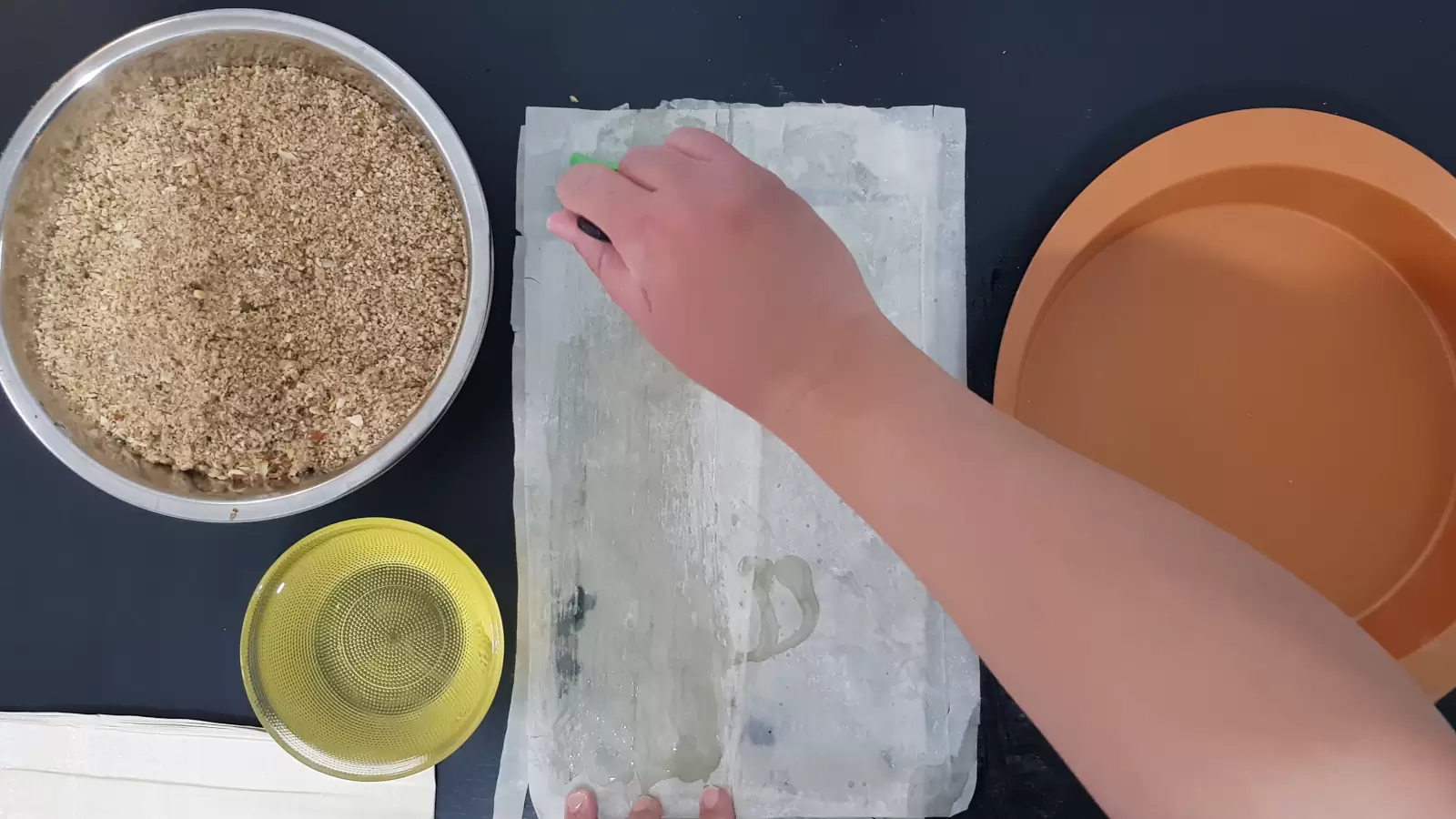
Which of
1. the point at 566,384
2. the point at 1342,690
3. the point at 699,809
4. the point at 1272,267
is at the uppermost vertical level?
the point at 1272,267

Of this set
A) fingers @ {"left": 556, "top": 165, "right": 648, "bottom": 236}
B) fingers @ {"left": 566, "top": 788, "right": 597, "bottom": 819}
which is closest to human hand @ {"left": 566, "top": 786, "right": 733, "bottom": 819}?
fingers @ {"left": 566, "top": 788, "right": 597, "bottom": 819}

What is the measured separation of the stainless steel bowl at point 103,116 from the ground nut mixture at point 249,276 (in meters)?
0.01

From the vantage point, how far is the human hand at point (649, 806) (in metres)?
0.57

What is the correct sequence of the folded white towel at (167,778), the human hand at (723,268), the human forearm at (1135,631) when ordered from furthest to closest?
1. the folded white towel at (167,778)
2. the human hand at (723,268)
3. the human forearm at (1135,631)

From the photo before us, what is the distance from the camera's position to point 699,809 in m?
0.58

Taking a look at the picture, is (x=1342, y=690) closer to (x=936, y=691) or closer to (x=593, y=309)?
(x=936, y=691)

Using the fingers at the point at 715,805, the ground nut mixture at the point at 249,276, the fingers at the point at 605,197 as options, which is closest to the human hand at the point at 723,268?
the fingers at the point at 605,197

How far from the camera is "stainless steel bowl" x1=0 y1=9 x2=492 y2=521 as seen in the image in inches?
19.5

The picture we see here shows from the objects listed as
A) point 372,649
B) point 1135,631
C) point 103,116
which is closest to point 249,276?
point 103,116

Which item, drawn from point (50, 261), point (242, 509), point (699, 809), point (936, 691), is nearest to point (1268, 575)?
point (936, 691)

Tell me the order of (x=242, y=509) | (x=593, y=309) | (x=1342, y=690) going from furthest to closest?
(x=593, y=309) < (x=242, y=509) < (x=1342, y=690)

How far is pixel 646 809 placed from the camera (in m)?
0.57

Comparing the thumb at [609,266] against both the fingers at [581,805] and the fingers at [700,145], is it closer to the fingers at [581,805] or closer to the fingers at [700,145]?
the fingers at [700,145]

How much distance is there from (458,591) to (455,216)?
24 cm
